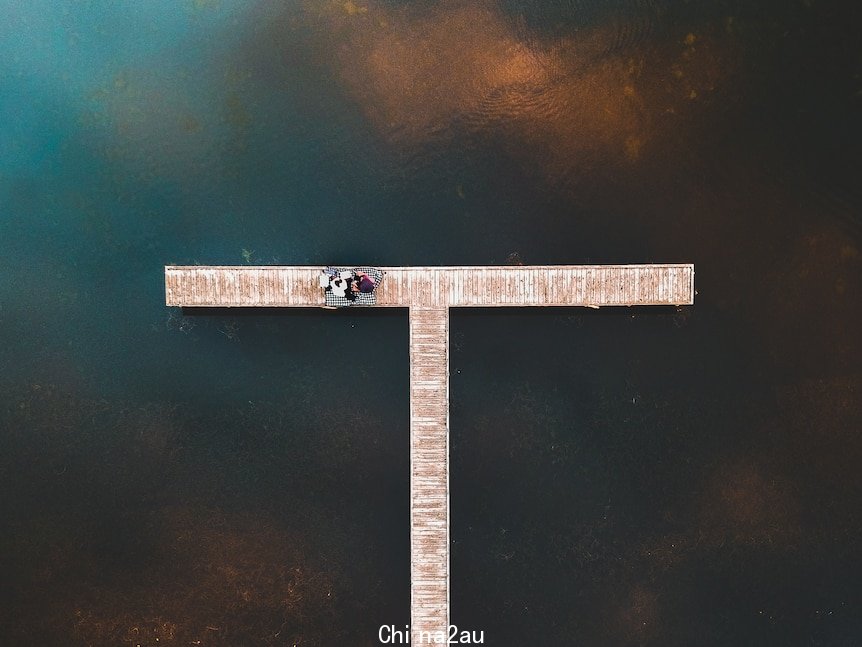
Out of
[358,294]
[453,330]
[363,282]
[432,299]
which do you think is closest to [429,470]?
[453,330]

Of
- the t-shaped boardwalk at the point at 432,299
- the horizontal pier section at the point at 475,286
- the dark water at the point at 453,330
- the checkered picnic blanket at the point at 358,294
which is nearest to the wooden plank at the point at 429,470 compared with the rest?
the t-shaped boardwalk at the point at 432,299

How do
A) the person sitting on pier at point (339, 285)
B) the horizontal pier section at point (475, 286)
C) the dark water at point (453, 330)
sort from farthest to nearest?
the dark water at point (453, 330), the horizontal pier section at point (475, 286), the person sitting on pier at point (339, 285)

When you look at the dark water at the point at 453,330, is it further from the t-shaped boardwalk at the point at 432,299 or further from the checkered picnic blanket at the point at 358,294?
the checkered picnic blanket at the point at 358,294

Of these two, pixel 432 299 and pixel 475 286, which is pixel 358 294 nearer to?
pixel 432 299

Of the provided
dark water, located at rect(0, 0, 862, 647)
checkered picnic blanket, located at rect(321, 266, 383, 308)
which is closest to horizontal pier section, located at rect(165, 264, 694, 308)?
checkered picnic blanket, located at rect(321, 266, 383, 308)

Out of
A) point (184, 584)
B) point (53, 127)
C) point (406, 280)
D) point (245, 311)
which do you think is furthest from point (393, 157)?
point (184, 584)

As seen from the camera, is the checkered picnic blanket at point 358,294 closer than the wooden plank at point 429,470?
Yes

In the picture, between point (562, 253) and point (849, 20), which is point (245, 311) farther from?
point (849, 20)
